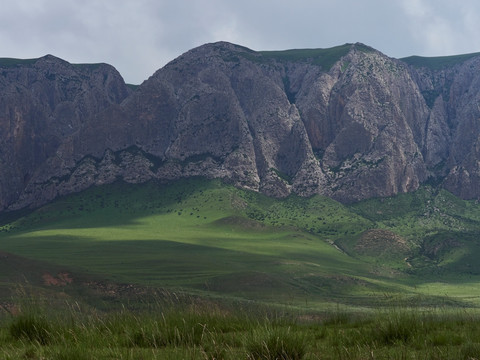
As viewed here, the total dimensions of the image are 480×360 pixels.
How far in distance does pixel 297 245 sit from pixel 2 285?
105607 mm

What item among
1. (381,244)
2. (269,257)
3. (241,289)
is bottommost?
(241,289)

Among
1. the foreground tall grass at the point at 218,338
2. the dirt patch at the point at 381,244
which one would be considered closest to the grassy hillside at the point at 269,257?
the dirt patch at the point at 381,244

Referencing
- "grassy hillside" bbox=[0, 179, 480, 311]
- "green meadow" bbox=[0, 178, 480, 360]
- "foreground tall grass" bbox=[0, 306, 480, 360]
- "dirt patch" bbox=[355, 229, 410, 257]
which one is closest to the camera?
"foreground tall grass" bbox=[0, 306, 480, 360]

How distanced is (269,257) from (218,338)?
117m

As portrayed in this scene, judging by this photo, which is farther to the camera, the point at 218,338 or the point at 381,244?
the point at 381,244

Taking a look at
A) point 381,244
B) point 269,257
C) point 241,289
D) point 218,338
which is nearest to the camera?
point 218,338

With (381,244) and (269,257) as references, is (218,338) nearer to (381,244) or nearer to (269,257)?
(269,257)

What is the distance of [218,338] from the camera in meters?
11.5

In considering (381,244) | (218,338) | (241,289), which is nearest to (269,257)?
(241,289)

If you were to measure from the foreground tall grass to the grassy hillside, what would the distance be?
50.0 m

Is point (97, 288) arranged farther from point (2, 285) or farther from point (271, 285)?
point (271, 285)

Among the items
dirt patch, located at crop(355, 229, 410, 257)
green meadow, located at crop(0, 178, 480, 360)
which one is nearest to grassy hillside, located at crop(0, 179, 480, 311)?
dirt patch, located at crop(355, 229, 410, 257)

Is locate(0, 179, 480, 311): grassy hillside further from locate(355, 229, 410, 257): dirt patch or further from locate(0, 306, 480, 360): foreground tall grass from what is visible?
locate(0, 306, 480, 360): foreground tall grass

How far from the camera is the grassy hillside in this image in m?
87.9
